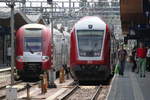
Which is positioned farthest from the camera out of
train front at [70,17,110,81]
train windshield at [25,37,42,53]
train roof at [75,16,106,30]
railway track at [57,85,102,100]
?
train windshield at [25,37,42,53]

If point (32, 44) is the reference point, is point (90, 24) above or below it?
above

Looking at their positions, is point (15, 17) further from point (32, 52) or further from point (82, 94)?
point (82, 94)

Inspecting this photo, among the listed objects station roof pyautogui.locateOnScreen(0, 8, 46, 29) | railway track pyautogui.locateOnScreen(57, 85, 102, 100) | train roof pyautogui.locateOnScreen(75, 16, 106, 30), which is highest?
station roof pyautogui.locateOnScreen(0, 8, 46, 29)

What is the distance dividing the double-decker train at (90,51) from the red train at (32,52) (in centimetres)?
289

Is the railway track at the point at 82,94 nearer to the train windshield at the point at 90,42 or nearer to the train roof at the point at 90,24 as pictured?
the train windshield at the point at 90,42

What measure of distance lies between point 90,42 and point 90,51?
0.49 meters

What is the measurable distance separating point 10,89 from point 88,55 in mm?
8241

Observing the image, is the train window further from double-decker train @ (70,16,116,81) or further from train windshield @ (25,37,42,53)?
double-decker train @ (70,16,116,81)

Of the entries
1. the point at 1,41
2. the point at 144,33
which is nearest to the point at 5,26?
the point at 1,41

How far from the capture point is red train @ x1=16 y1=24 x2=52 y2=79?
24.9 m

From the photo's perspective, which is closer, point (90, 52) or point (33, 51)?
point (90, 52)

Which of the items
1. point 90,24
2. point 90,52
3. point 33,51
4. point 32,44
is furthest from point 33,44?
point 90,52

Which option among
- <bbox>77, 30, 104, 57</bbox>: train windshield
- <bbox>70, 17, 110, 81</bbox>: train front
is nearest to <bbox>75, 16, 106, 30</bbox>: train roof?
<bbox>70, 17, 110, 81</bbox>: train front

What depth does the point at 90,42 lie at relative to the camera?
22.6 meters
